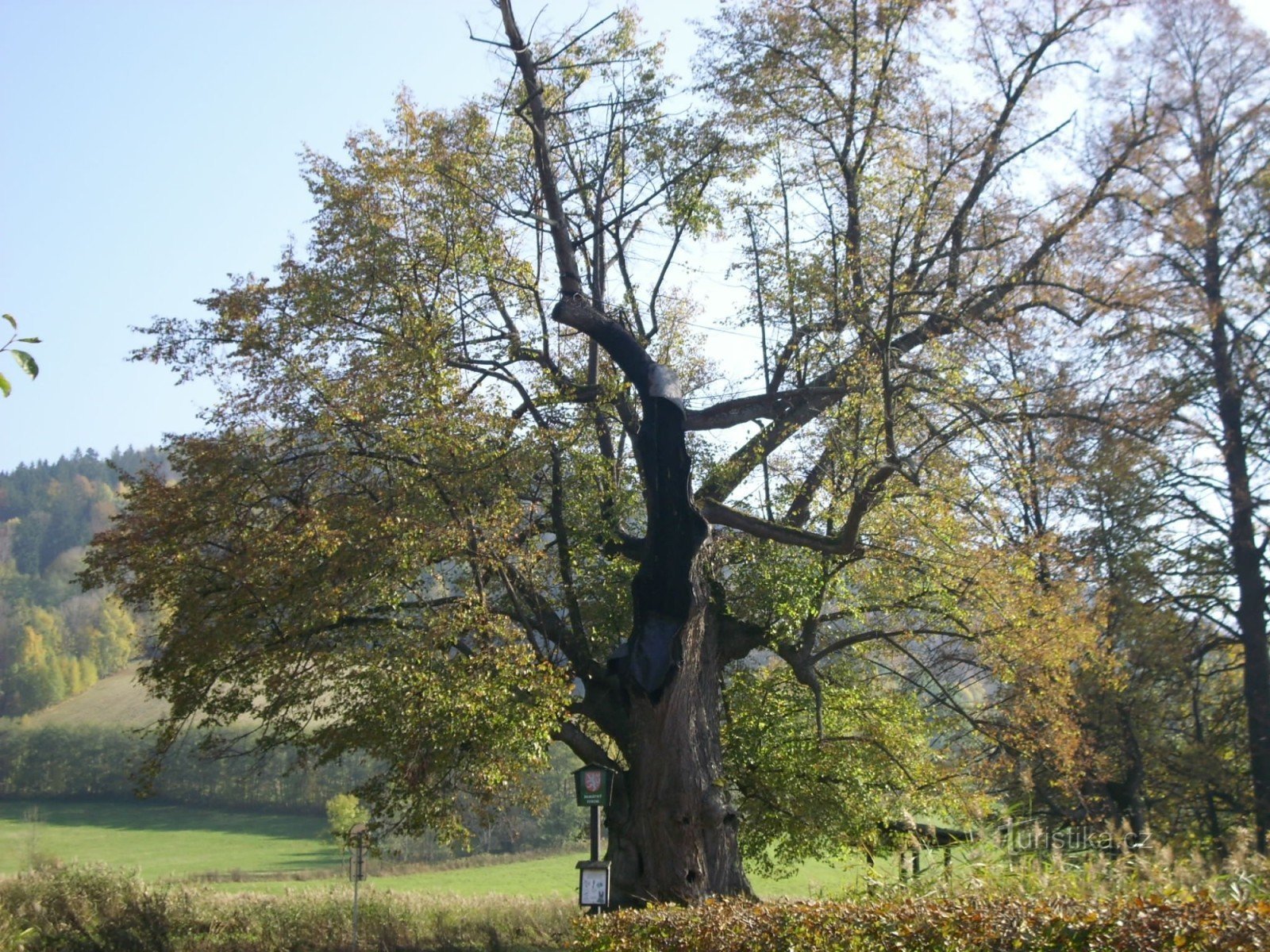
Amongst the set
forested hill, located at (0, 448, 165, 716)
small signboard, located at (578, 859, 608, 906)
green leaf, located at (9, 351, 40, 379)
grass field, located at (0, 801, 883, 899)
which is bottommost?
grass field, located at (0, 801, 883, 899)

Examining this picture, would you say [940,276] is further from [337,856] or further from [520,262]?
[337,856]

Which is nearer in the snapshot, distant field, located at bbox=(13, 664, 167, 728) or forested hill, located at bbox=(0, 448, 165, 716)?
distant field, located at bbox=(13, 664, 167, 728)

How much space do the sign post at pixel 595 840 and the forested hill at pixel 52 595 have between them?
4998 cm

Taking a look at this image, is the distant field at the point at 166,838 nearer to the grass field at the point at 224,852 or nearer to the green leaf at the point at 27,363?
the grass field at the point at 224,852

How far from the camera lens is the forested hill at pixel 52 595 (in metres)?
68.0

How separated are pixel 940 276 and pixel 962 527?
4.16 meters

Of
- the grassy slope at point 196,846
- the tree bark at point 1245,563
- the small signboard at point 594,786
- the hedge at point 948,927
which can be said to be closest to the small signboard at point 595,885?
the small signboard at point 594,786

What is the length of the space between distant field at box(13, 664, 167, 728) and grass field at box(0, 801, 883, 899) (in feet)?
14.7

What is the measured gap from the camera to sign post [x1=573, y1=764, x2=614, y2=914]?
10.9 m

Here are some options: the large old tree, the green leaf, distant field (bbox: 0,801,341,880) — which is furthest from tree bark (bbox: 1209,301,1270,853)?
distant field (bbox: 0,801,341,880)

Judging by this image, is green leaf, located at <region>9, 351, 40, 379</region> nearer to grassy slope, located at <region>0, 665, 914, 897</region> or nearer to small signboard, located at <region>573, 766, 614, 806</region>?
small signboard, located at <region>573, 766, 614, 806</region>

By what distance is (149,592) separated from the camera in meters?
15.3

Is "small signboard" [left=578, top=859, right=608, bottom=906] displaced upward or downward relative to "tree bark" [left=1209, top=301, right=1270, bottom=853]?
downward

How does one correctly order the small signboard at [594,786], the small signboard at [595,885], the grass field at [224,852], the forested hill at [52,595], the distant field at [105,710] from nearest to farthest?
the small signboard at [595,885] → the small signboard at [594,786] → the grass field at [224,852] → the distant field at [105,710] → the forested hill at [52,595]
